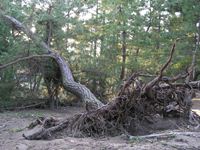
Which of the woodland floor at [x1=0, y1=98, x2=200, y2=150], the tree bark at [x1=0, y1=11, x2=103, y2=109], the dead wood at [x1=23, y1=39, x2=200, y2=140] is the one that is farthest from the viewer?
the tree bark at [x1=0, y1=11, x2=103, y2=109]

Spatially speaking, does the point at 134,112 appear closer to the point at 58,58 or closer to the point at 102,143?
the point at 102,143

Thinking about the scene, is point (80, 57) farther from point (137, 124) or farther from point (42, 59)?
point (137, 124)

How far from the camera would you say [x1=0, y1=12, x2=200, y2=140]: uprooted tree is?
680 centimetres

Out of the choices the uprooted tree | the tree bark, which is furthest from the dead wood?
the tree bark

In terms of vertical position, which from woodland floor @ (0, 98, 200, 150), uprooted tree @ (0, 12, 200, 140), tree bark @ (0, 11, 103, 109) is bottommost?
→ woodland floor @ (0, 98, 200, 150)

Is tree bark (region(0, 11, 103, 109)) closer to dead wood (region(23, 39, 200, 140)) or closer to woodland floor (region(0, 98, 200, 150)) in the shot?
dead wood (region(23, 39, 200, 140))

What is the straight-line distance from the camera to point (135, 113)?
7.27 meters

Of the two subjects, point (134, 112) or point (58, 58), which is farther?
point (58, 58)

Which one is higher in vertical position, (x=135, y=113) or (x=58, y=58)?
(x=58, y=58)

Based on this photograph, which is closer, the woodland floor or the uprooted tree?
the woodland floor

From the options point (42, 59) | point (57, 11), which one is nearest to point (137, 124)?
point (42, 59)

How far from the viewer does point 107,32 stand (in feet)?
49.6

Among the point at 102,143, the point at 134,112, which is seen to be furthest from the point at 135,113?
the point at 102,143

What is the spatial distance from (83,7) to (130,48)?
130 inches
